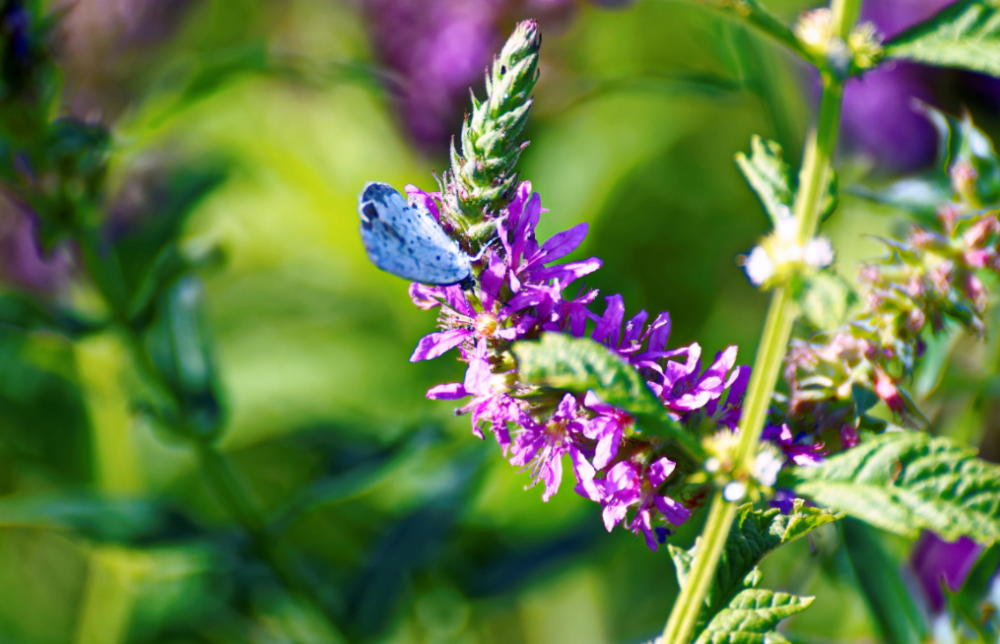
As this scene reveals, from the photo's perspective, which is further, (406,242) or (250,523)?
(250,523)

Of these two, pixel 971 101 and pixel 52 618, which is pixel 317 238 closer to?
pixel 52 618

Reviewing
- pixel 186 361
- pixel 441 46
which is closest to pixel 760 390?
pixel 186 361

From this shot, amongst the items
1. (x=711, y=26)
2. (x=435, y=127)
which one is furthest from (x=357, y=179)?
(x=711, y=26)

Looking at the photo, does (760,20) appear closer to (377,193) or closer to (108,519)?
(377,193)

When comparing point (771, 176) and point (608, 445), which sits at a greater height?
point (771, 176)

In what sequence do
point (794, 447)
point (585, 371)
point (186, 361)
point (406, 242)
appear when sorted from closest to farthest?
point (585, 371) < point (406, 242) < point (794, 447) < point (186, 361)

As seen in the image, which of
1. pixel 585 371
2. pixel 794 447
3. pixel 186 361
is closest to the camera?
pixel 585 371
